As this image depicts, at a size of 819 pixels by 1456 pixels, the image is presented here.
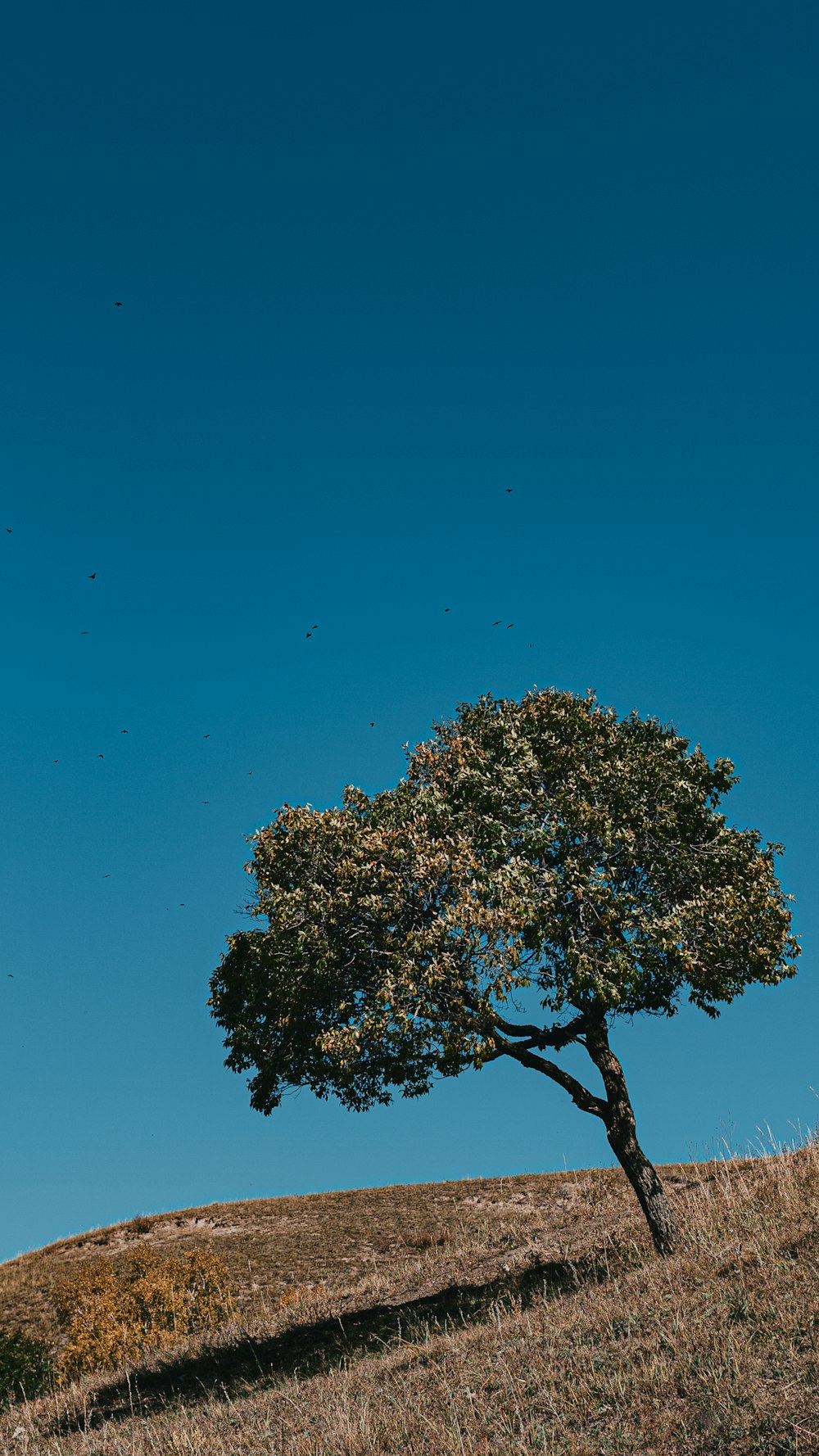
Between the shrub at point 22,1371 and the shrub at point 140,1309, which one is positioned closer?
the shrub at point 22,1371

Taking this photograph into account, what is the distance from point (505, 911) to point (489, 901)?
0.88m

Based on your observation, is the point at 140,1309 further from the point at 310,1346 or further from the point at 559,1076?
the point at 559,1076

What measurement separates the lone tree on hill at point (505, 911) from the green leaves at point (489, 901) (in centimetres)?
5

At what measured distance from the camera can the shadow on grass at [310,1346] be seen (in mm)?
18000

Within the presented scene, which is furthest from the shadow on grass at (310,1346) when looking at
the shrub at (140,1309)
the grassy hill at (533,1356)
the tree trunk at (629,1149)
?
the shrub at (140,1309)

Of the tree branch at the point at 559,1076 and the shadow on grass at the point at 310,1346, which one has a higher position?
the tree branch at the point at 559,1076

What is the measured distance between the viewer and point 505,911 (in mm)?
18016

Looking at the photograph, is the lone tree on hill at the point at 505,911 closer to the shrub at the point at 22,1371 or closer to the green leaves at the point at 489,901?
the green leaves at the point at 489,901

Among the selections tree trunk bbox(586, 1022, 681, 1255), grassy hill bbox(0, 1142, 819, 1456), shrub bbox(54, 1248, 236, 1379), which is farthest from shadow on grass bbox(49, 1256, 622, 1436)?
shrub bbox(54, 1248, 236, 1379)

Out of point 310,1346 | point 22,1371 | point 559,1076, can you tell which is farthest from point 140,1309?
point 559,1076

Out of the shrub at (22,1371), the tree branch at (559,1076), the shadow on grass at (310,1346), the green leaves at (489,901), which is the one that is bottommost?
the shadow on grass at (310,1346)

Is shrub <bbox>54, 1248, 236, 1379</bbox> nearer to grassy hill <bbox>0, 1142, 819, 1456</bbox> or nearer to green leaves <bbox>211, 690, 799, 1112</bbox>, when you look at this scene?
grassy hill <bbox>0, 1142, 819, 1456</bbox>

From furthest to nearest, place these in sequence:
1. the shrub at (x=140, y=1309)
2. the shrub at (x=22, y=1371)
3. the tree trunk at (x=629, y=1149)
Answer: the shrub at (x=140, y=1309) → the shrub at (x=22, y=1371) → the tree trunk at (x=629, y=1149)

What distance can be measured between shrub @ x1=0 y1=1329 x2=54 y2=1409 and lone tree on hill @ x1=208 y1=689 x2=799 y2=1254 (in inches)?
410
